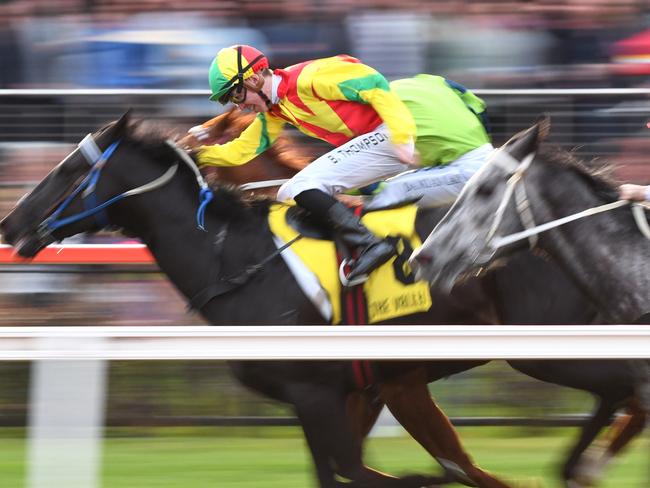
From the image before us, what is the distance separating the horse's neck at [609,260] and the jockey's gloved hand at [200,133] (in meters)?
1.70

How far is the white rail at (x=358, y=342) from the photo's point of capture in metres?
Result: 3.25

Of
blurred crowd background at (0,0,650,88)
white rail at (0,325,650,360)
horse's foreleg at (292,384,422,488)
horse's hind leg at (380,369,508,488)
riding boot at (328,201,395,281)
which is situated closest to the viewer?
white rail at (0,325,650,360)

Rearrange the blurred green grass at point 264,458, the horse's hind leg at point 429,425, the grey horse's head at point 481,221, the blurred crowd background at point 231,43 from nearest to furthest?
the grey horse's head at point 481,221 < the horse's hind leg at point 429,425 < the blurred green grass at point 264,458 < the blurred crowd background at point 231,43

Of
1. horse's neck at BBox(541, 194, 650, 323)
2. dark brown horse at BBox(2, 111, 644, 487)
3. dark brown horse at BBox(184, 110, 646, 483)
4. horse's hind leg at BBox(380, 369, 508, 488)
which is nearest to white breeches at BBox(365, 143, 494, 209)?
dark brown horse at BBox(2, 111, 644, 487)

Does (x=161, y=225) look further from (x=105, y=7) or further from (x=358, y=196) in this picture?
(x=105, y=7)

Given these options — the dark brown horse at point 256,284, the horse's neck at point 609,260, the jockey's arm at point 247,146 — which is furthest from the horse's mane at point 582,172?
the jockey's arm at point 247,146

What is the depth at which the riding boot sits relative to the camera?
174 inches

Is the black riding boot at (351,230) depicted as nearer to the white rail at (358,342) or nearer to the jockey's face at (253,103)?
the jockey's face at (253,103)

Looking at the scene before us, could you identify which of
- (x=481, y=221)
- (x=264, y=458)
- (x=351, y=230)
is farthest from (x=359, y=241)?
(x=264, y=458)

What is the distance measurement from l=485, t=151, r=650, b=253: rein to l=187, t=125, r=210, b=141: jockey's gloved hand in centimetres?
156

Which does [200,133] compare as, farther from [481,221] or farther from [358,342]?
[358,342]

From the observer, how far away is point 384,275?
4.49m

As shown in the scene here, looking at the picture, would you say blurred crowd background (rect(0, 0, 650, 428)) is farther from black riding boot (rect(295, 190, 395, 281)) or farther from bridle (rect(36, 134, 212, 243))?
black riding boot (rect(295, 190, 395, 281))

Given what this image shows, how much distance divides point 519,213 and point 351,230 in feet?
2.34
